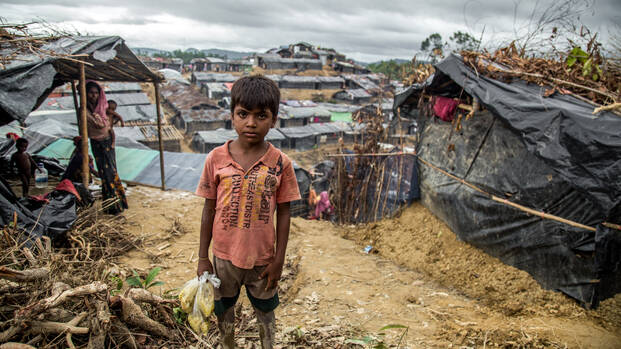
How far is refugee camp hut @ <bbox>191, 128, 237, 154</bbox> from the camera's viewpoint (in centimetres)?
1961

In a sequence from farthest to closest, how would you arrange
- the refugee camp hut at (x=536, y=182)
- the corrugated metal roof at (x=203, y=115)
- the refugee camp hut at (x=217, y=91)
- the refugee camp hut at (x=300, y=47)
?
1. the refugee camp hut at (x=300, y=47)
2. the refugee camp hut at (x=217, y=91)
3. the corrugated metal roof at (x=203, y=115)
4. the refugee camp hut at (x=536, y=182)

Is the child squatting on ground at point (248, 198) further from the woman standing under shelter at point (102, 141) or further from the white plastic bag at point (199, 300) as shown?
the woman standing under shelter at point (102, 141)

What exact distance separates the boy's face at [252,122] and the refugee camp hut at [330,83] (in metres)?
39.0

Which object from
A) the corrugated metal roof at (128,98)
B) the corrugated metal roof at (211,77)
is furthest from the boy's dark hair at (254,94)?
the corrugated metal roof at (211,77)

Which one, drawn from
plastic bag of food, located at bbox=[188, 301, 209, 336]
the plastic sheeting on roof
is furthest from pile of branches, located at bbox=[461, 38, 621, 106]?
the plastic sheeting on roof

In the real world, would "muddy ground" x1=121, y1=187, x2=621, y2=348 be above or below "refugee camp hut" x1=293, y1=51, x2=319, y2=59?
below

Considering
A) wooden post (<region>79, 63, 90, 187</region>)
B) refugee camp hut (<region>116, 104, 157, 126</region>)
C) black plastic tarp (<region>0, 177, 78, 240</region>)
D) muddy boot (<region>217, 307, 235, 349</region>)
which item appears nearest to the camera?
muddy boot (<region>217, 307, 235, 349</region>)

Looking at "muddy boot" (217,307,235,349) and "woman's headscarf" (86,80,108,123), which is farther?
"woman's headscarf" (86,80,108,123)

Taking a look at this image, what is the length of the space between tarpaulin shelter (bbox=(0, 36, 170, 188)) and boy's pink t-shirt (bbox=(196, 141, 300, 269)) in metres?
2.66

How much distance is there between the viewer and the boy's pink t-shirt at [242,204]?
5.41 feet

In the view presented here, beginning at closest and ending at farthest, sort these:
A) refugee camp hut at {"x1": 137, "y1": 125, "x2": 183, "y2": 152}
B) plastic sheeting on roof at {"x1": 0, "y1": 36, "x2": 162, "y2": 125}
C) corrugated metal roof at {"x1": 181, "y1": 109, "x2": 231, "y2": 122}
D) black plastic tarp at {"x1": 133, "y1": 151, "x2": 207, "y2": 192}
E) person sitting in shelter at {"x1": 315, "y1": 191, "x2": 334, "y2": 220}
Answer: plastic sheeting on roof at {"x1": 0, "y1": 36, "x2": 162, "y2": 125}
black plastic tarp at {"x1": 133, "y1": 151, "x2": 207, "y2": 192}
person sitting in shelter at {"x1": 315, "y1": 191, "x2": 334, "y2": 220}
refugee camp hut at {"x1": 137, "y1": 125, "x2": 183, "y2": 152}
corrugated metal roof at {"x1": 181, "y1": 109, "x2": 231, "y2": 122}

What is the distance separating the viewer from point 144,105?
2583 cm

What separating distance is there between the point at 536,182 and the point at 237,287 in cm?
321

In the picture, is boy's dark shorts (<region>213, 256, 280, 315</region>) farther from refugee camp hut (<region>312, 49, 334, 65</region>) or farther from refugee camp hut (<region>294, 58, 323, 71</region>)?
refugee camp hut (<region>312, 49, 334, 65</region>)
